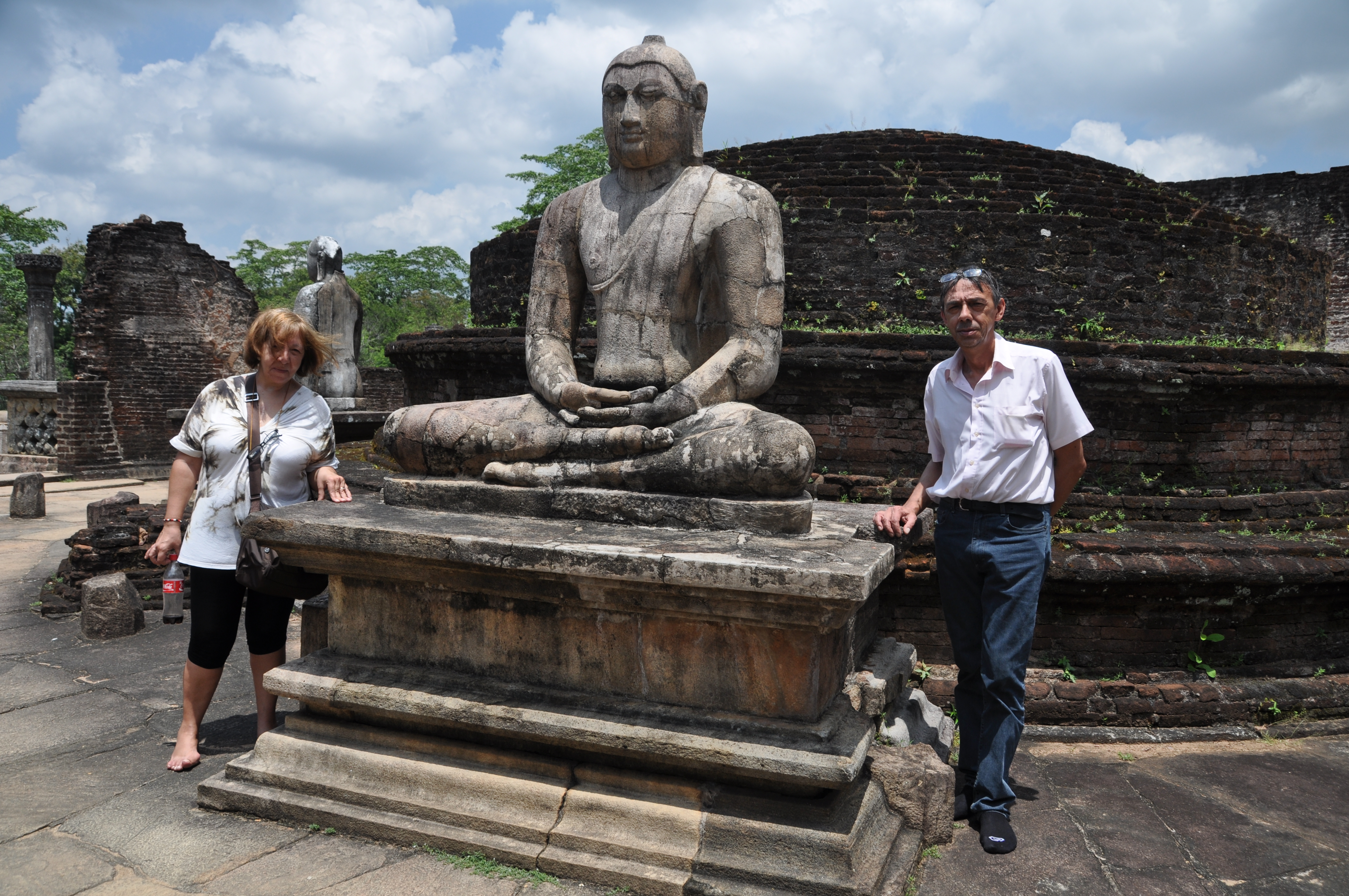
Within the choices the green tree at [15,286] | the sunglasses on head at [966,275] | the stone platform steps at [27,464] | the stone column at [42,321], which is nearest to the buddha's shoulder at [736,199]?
the sunglasses on head at [966,275]

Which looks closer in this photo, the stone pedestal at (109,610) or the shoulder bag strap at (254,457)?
the shoulder bag strap at (254,457)

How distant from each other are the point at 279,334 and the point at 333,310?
6.75 metres

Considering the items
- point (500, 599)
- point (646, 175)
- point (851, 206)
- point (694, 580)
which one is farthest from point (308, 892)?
point (851, 206)

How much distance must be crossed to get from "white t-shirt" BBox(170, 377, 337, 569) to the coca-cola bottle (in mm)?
70

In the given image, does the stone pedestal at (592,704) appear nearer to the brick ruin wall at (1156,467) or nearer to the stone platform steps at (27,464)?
the brick ruin wall at (1156,467)

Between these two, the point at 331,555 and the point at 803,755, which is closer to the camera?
the point at 803,755

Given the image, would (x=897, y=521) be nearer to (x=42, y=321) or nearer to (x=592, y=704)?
(x=592, y=704)

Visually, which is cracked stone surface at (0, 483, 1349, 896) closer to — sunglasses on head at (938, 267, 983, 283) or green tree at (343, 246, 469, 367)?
sunglasses on head at (938, 267, 983, 283)

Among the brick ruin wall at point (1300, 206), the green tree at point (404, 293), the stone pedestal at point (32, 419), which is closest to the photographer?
the brick ruin wall at point (1300, 206)

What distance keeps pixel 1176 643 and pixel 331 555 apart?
13.3 ft

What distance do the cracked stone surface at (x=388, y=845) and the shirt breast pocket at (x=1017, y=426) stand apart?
115 cm

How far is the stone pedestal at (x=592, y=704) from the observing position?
201cm

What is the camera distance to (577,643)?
7.49 ft

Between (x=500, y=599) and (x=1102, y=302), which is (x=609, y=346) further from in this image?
(x=1102, y=302)
